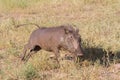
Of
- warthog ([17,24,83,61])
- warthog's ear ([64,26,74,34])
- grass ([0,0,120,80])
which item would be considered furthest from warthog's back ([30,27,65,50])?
grass ([0,0,120,80])

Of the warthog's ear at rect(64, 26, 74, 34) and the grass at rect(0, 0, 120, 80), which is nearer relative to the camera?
the grass at rect(0, 0, 120, 80)

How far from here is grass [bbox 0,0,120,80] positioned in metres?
6.62

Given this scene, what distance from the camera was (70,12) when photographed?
43.7ft

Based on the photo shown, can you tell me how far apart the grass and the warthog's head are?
28cm

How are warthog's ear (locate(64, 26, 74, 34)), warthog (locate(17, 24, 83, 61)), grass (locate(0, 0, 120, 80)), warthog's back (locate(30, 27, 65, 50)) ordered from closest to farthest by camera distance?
grass (locate(0, 0, 120, 80)), warthog (locate(17, 24, 83, 61)), warthog's ear (locate(64, 26, 74, 34)), warthog's back (locate(30, 27, 65, 50))

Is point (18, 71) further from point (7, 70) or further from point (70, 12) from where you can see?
point (70, 12)

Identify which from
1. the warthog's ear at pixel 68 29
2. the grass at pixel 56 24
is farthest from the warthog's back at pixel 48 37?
the grass at pixel 56 24

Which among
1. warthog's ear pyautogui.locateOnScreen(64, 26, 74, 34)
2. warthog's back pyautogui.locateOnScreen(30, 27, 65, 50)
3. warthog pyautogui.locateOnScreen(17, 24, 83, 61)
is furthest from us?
warthog's back pyautogui.locateOnScreen(30, 27, 65, 50)

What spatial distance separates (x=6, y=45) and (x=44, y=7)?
5.35m

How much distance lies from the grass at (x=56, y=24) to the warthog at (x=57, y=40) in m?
0.22

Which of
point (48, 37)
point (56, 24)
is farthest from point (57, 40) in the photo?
point (56, 24)

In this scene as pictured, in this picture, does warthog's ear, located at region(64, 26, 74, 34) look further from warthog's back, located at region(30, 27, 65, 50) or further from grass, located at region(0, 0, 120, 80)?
grass, located at region(0, 0, 120, 80)

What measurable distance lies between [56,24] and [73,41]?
14.1 feet

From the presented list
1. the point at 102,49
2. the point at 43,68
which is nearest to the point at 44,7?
the point at 102,49
